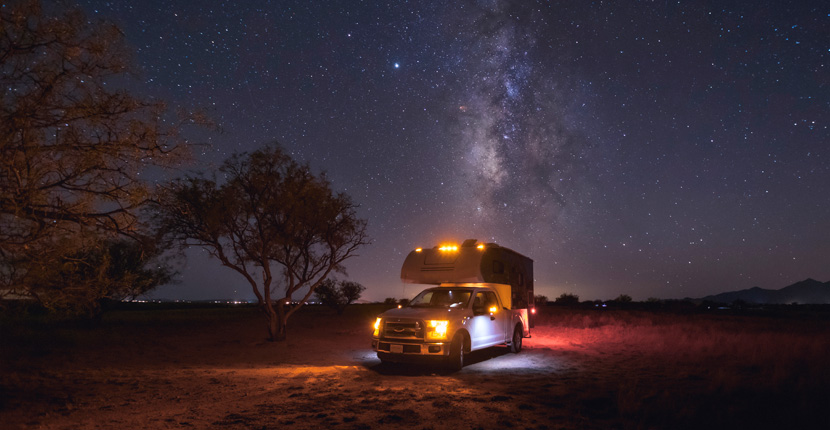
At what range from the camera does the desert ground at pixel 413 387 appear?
750cm

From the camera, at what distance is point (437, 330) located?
12070mm

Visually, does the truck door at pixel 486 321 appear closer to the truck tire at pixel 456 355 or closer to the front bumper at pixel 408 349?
the truck tire at pixel 456 355

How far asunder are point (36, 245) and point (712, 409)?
421 inches

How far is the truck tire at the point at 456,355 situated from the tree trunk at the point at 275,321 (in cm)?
953

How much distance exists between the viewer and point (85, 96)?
26.8ft

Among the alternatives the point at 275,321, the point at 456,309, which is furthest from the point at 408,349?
the point at 275,321

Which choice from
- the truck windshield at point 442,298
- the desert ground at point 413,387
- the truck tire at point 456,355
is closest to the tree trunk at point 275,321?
the desert ground at point 413,387

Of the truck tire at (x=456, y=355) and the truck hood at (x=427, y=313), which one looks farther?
the truck hood at (x=427, y=313)

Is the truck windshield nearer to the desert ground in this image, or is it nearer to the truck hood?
the truck hood

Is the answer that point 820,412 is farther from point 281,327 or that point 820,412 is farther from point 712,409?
point 281,327

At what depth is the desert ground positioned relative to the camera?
7.50 metres

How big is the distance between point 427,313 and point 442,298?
6.28 feet

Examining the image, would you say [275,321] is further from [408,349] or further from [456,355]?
[456,355]

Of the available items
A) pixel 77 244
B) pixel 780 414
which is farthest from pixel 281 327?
pixel 780 414
